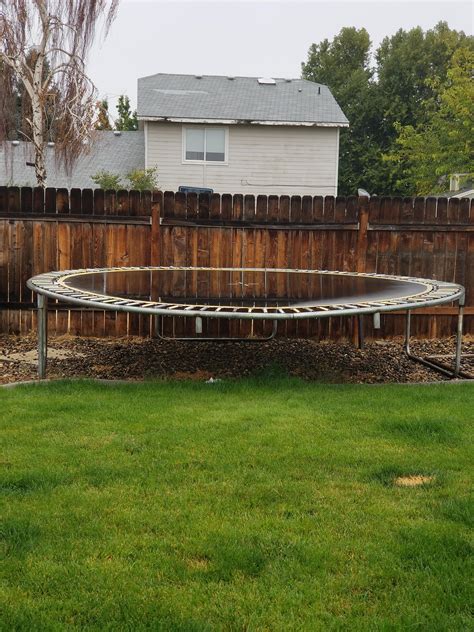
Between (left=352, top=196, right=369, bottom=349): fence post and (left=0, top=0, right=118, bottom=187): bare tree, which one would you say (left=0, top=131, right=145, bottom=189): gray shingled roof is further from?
(left=352, top=196, right=369, bottom=349): fence post

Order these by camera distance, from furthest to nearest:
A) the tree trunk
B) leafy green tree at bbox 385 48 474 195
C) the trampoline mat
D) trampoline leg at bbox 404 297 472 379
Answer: leafy green tree at bbox 385 48 474 195 < the tree trunk < the trampoline mat < trampoline leg at bbox 404 297 472 379

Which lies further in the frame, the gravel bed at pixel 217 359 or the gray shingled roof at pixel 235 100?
the gray shingled roof at pixel 235 100

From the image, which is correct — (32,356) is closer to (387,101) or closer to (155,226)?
(155,226)

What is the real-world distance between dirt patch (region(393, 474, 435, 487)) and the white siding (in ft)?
46.0

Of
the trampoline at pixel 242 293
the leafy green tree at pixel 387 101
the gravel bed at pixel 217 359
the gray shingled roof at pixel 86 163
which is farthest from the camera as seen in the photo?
the leafy green tree at pixel 387 101

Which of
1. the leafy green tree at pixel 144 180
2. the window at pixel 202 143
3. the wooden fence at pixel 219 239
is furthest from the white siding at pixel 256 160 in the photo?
the wooden fence at pixel 219 239

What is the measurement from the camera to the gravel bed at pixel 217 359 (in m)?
4.77

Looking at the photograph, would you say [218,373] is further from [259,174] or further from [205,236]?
[259,174]

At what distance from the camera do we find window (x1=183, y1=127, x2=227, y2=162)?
16141mm

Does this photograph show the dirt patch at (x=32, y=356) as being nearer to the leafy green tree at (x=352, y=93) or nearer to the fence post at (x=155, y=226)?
the fence post at (x=155, y=226)

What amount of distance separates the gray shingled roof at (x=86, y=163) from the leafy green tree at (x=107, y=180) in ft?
1.44

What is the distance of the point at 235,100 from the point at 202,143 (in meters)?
1.78

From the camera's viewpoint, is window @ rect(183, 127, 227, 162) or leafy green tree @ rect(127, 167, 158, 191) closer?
leafy green tree @ rect(127, 167, 158, 191)

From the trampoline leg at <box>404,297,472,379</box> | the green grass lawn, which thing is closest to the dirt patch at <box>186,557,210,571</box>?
the green grass lawn
